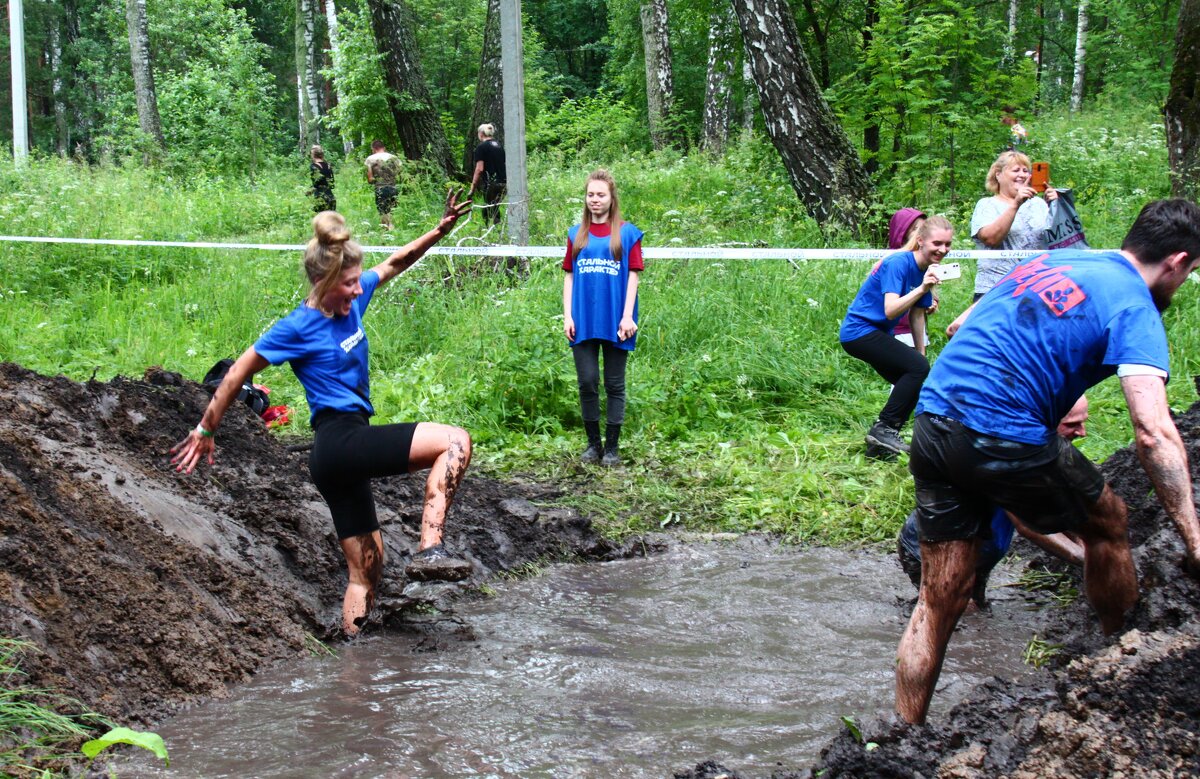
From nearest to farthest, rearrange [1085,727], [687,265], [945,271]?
[1085,727]
[945,271]
[687,265]

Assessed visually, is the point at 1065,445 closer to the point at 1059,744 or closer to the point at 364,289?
the point at 1059,744

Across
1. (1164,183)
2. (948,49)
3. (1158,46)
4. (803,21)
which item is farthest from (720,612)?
(1158,46)

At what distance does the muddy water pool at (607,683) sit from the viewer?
3.86m

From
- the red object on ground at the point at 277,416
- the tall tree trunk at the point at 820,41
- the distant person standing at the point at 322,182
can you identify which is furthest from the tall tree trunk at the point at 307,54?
the red object on ground at the point at 277,416

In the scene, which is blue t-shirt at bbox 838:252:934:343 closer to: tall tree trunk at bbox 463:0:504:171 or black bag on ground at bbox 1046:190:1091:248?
black bag on ground at bbox 1046:190:1091:248

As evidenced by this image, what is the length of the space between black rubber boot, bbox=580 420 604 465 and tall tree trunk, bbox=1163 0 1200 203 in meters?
6.92

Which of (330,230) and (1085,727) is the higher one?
(330,230)

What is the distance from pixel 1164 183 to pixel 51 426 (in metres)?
15.4

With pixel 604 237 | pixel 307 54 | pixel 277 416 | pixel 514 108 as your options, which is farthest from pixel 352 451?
pixel 307 54

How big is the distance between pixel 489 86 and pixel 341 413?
37.0 ft

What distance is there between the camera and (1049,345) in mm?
3615

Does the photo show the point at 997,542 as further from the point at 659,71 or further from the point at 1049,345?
the point at 659,71

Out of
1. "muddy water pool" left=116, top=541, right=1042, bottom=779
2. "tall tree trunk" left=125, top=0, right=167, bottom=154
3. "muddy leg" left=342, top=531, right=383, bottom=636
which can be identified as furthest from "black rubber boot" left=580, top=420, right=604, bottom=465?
"tall tree trunk" left=125, top=0, right=167, bottom=154

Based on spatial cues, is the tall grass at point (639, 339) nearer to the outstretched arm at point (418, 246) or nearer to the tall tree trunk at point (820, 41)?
the tall tree trunk at point (820, 41)
